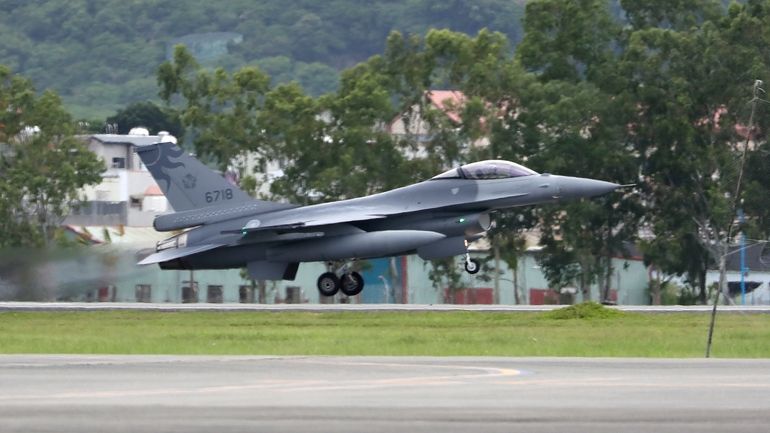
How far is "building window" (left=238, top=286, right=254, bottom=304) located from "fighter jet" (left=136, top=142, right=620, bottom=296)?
15.6 meters

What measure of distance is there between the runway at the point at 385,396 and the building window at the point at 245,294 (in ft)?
116

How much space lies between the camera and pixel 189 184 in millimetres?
37281

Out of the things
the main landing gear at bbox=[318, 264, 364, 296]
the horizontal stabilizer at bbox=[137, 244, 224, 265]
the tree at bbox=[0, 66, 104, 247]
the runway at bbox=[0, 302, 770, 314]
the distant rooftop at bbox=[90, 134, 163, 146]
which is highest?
the distant rooftop at bbox=[90, 134, 163, 146]

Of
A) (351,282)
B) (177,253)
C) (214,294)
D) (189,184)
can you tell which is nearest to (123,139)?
(214,294)

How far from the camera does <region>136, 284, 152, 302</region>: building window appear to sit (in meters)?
44.2

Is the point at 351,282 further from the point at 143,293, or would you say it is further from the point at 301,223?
the point at 143,293

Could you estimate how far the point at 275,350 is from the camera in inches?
867

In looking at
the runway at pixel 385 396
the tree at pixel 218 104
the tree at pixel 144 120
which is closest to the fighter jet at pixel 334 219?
the runway at pixel 385 396

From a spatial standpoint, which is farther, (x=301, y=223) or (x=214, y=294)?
(x=214, y=294)

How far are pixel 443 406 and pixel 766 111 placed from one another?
1636 inches

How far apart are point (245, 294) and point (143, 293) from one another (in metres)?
9.19

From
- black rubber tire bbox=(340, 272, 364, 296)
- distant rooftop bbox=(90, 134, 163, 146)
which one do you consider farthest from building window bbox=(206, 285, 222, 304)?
distant rooftop bbox=(90, 134, 163, 146)

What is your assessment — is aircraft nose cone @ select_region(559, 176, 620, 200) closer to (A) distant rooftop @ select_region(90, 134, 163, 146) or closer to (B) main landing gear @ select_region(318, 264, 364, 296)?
(B) main landing gear @ select_region(318, 264, 364, 296)

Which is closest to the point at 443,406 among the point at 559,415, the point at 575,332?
the point at 559,415
